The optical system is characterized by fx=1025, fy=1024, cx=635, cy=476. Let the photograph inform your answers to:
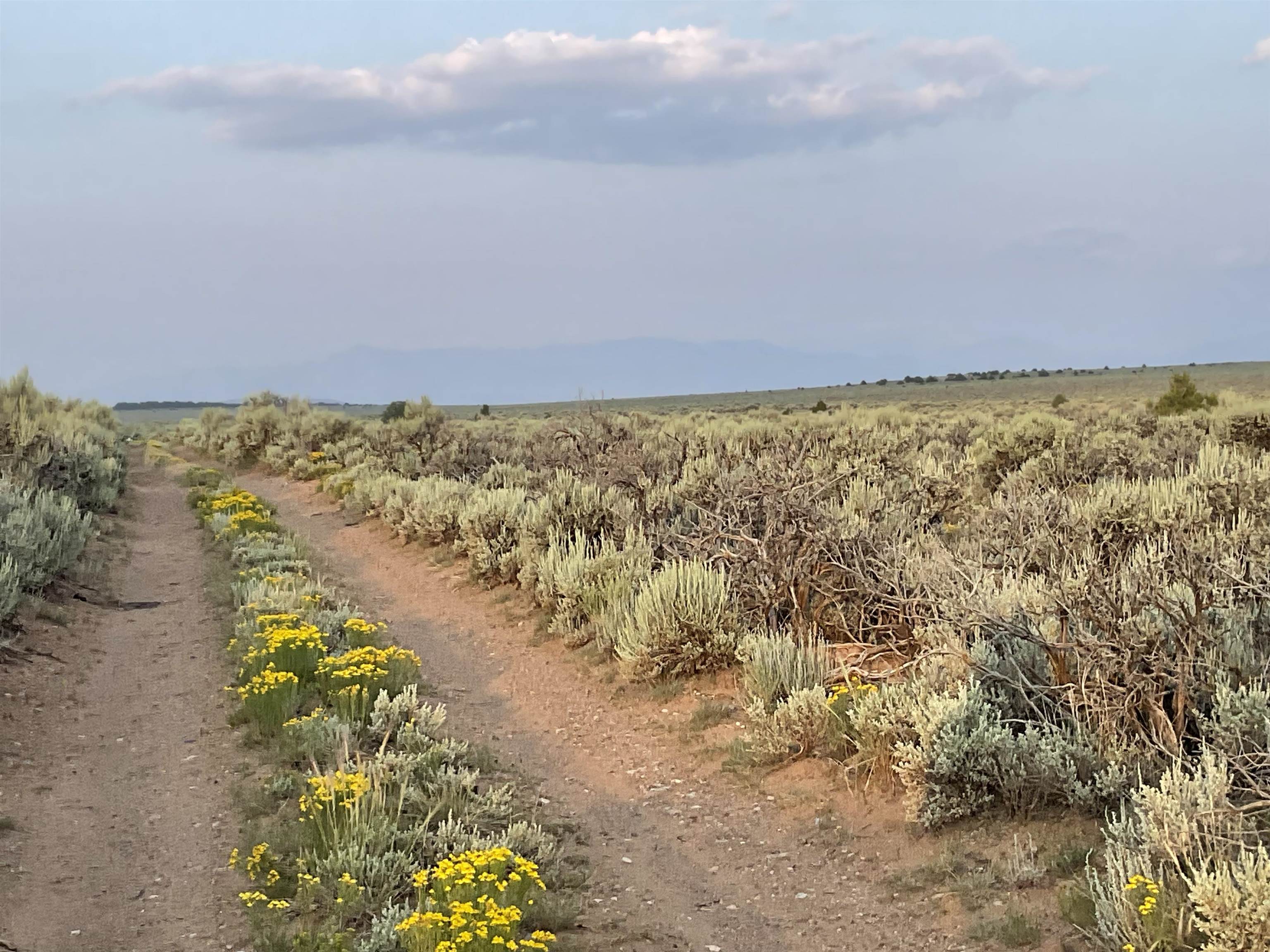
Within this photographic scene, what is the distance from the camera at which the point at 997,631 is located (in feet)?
20.0

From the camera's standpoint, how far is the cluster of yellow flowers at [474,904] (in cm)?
390

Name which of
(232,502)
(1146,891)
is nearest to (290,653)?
(1146,891)

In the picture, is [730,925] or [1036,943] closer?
[1036,943]

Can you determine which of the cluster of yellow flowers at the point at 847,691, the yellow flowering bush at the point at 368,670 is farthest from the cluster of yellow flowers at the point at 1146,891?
the yellow flowering bush at the point at 368,670

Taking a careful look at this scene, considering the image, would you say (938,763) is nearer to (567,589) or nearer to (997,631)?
(997,631)

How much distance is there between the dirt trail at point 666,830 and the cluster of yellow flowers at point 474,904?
1.47 feet

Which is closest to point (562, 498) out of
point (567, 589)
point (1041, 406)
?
point (567, 589)

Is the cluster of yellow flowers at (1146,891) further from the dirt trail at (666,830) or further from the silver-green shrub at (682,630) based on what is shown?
the silver-green shrub at (682,630)

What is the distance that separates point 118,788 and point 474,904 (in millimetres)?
3384

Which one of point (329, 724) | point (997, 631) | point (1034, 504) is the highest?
point (1034, 504)

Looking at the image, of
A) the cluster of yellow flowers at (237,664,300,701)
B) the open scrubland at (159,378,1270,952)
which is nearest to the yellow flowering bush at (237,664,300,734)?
the cluster of yellow flowers at (237,664,300,701)

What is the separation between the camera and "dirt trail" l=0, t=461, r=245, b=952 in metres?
4.69

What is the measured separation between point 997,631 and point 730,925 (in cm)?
249

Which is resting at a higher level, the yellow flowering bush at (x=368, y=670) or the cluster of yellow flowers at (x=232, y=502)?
the cluster of yellow flowers at (x=232, y=502)
